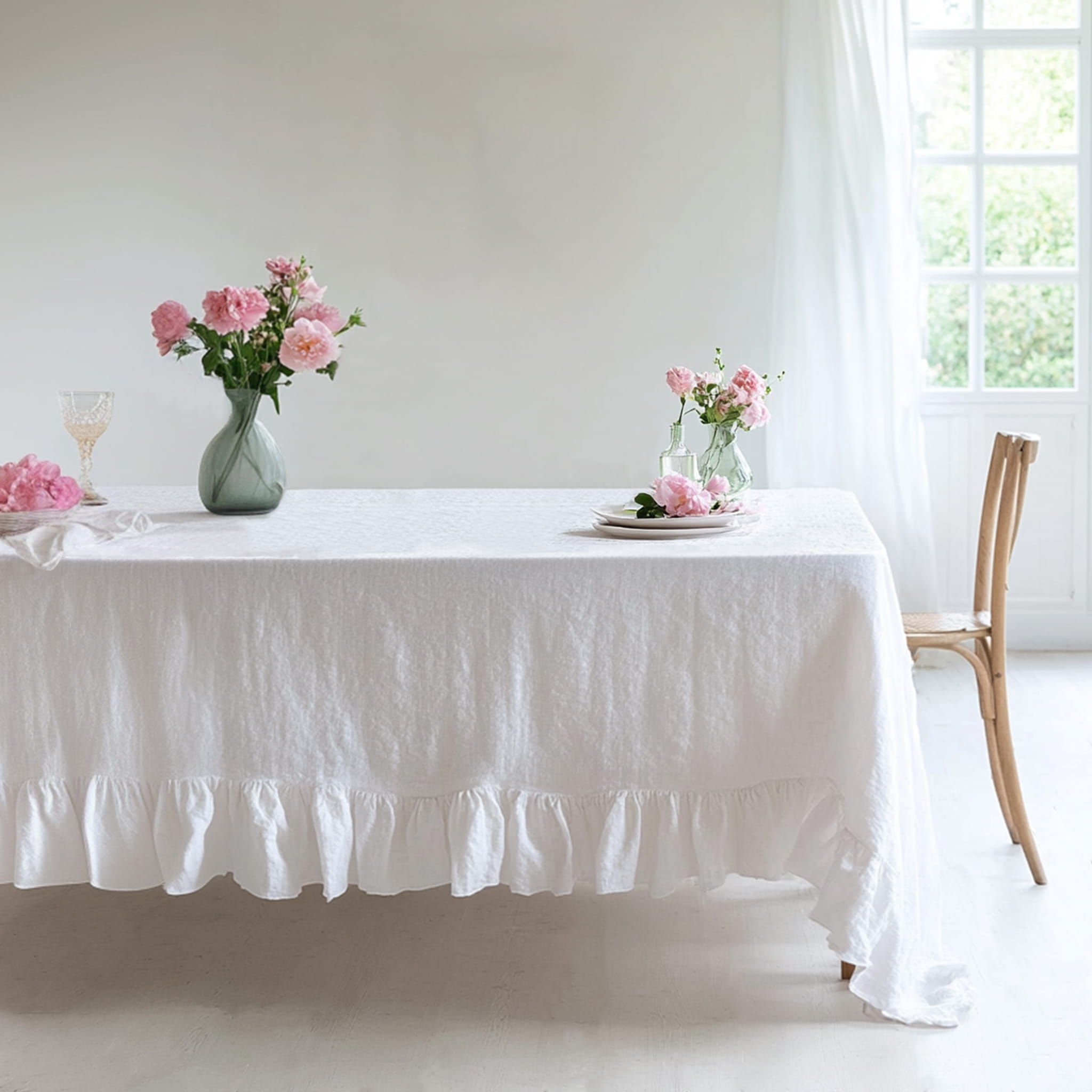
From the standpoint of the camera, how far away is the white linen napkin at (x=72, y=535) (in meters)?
1.80

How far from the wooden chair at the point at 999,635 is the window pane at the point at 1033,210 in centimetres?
191

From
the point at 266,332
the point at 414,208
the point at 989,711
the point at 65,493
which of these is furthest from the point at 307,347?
the point at 414,208

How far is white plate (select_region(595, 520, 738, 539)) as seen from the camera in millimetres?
1940

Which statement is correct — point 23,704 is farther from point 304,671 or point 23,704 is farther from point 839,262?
point 839,262

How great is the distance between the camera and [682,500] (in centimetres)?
200

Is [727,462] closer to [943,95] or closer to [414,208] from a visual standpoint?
[414,208]

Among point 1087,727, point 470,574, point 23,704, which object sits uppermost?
point 470,574

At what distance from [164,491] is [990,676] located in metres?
1.70

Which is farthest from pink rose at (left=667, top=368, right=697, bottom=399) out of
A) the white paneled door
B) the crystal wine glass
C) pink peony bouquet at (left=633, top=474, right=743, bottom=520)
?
the white paneled door

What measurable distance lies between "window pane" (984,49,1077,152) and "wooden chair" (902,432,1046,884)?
206 centimetres

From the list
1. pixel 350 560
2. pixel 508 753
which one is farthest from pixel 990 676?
pixel 350 560

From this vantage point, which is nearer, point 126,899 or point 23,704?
point 23,704

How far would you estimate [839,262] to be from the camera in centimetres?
392

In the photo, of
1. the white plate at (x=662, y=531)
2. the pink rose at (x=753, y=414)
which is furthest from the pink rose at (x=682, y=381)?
the white plate at (x=662, y=531)
